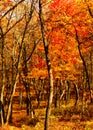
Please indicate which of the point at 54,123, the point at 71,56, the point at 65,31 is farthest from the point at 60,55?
the point at 54,123

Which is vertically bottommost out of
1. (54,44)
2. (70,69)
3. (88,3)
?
(70,69)

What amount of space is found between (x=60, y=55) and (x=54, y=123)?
10265mm

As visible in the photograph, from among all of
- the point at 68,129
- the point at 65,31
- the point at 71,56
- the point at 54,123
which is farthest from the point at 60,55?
the point at 68,129

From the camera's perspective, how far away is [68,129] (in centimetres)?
2227

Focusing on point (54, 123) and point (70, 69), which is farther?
point (70, 69)

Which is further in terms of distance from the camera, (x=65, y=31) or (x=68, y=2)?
(x=65, y=31)

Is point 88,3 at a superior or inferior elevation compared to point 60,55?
Answer: superior

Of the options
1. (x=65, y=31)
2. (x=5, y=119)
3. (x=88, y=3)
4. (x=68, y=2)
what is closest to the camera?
(x=88, y=3)

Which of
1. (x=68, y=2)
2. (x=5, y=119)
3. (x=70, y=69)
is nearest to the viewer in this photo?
(x=5, y=119)

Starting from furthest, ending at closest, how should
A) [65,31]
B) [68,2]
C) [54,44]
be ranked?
[54,44]
[65,31]
[68,2]

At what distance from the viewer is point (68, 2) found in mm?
26969

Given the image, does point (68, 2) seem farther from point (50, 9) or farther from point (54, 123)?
point (54, 123)

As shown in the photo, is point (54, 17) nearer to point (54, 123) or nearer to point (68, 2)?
point (68, 2)

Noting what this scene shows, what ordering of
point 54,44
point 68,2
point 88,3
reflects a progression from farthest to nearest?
1. point 54,44
2. point 68,2
3. point 88,3
